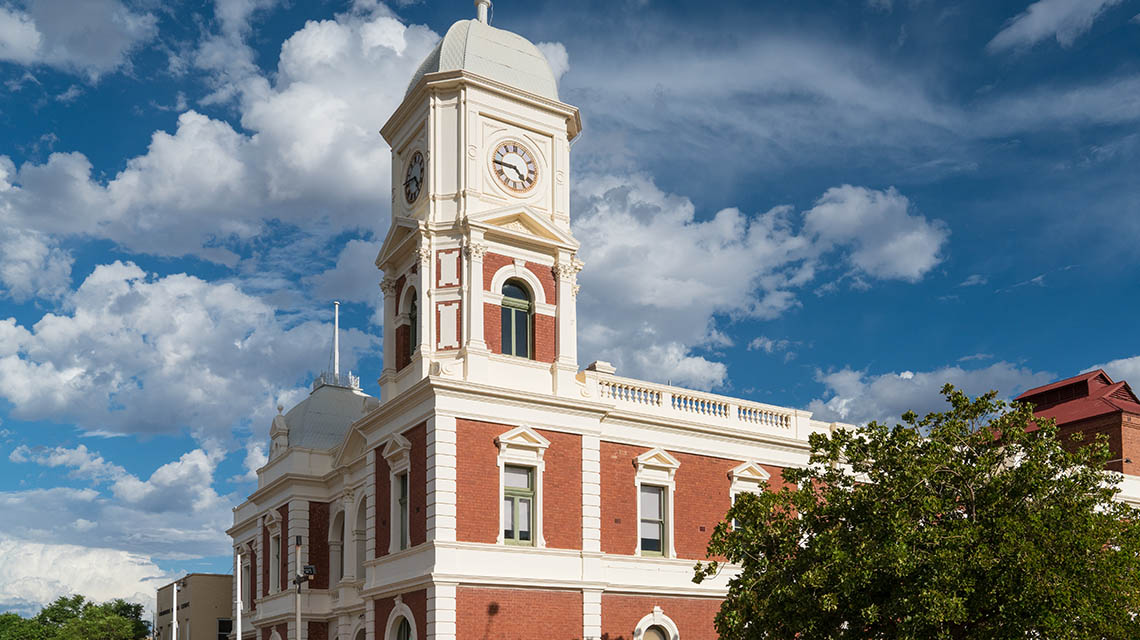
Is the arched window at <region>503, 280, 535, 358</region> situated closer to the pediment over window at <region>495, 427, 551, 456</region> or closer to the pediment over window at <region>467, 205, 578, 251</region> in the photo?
the pediment over window at <region>467, 205, 578, 251</region>

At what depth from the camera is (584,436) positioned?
31859 millimetres

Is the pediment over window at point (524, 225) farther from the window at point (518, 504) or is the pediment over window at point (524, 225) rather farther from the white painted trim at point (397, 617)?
the white painted trim at point (397, 617)

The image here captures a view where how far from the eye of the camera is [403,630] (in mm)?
30594

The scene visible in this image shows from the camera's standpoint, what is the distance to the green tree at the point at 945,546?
20453 millimetres

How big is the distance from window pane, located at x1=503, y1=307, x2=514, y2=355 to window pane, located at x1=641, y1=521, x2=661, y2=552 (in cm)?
669

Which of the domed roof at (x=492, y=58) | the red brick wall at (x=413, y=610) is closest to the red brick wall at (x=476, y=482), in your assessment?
the red brick wall at (x=413, y=610)

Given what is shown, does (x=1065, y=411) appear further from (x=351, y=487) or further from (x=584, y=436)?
(x=351, y=487)

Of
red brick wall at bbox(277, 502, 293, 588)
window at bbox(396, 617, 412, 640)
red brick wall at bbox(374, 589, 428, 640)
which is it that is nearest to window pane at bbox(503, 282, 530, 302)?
red brick wall at bbox(374, 589, 428, 640)

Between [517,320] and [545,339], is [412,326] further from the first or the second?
[545,339]

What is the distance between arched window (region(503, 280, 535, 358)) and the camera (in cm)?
3194

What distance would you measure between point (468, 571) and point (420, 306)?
769 centimetres

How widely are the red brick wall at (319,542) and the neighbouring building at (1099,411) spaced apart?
31.2 m

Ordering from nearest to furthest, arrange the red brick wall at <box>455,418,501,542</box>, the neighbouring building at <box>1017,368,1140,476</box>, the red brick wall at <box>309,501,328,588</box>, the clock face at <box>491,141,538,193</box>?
the red brick wall at <box>455,418,501,542</box>, the clock face at <box>491,141,538,193</box>, the red brick wall at <box>309,501,328,588</box>, the neighbouring building at <box>1017,368,1140,476</box>

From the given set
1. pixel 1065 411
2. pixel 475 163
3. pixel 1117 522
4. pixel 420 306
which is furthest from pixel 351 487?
pixel 1065 411
